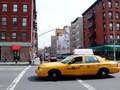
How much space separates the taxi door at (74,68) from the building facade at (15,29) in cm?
3995

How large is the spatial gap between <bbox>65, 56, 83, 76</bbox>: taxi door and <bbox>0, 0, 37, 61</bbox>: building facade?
39954mm

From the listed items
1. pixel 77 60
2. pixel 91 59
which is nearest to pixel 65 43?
pixel 91 59

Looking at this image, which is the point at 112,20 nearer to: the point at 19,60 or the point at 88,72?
the point at 19,60

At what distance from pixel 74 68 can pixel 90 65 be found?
1.05 metres

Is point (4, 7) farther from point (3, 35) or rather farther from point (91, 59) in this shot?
point (91, 59)

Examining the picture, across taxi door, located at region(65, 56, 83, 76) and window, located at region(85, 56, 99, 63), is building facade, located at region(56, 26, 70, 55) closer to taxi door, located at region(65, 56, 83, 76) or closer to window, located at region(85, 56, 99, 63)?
window, located at region(85, 56, 99, 63)

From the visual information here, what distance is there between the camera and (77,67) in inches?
678

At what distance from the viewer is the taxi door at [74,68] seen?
17.1 meters

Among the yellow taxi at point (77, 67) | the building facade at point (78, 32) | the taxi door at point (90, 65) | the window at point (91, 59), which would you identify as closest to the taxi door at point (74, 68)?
the yellow taxi at point (77, 67)

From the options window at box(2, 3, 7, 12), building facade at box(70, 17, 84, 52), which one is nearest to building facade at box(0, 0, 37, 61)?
window at box(2, 3, 7, 12)

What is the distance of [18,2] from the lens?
58.0 m

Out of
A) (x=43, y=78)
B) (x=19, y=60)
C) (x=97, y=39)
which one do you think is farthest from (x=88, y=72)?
(x=97, y=39)

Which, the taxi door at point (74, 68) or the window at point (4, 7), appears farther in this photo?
the window at point (4, 7)

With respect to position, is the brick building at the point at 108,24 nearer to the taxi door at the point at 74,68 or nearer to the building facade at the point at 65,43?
the taxi door at the point at 74,68
